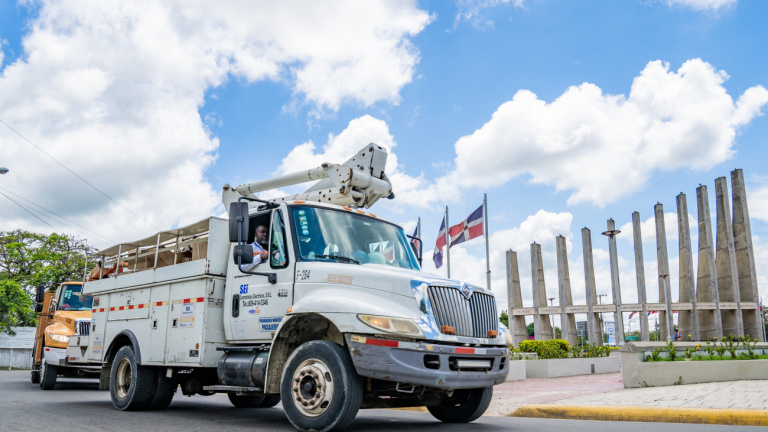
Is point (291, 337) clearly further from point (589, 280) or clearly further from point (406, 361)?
point (589, 280)

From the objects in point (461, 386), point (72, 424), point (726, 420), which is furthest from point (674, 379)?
point (72, 424)

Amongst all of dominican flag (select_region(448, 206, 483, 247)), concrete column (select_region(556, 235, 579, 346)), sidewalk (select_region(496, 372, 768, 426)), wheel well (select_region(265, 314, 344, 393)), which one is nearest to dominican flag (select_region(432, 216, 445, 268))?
dominican flag (select_region(448, 206, 483, 247))

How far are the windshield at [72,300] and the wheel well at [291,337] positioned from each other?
34.7 feet

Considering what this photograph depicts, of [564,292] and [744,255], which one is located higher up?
[744,255]

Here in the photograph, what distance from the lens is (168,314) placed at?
342 inches

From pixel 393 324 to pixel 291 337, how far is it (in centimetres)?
146

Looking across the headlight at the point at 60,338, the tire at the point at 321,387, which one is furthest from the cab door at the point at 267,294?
the headlight at the point at 60,338

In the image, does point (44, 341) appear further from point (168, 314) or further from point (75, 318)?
point (168, 314)

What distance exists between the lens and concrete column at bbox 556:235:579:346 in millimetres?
46094

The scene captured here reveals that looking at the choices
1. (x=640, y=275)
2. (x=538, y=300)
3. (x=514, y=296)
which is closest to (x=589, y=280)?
(x=640, y=275)

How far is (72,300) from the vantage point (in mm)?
15672

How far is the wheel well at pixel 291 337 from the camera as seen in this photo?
22.2ft

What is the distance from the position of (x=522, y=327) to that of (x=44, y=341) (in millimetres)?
41809

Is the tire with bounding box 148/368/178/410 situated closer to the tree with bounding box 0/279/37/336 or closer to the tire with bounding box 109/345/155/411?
the tire with bounding box 109/345/155/411
